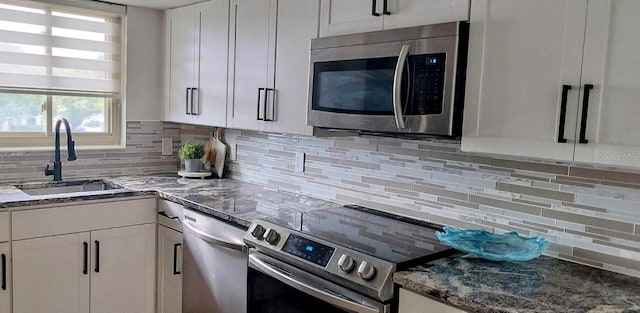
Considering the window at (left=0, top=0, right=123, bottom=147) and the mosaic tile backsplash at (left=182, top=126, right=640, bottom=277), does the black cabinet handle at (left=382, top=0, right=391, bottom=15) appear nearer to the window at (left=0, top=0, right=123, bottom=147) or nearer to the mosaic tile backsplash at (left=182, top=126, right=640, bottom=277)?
the mosaic tile backsplash at (left=182, top=126, right=640, bottom=277)

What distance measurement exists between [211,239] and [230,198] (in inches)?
13.4

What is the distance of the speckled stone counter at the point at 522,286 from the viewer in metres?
1.36

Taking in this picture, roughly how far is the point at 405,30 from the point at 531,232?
0.89m

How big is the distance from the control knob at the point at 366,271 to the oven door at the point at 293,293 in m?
0.07

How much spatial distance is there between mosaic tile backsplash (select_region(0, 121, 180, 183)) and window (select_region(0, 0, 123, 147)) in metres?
0.10

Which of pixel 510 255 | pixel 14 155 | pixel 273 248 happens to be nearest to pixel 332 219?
Answer: pixel 273 248

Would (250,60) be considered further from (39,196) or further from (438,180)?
(39,196)

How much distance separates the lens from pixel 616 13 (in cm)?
137

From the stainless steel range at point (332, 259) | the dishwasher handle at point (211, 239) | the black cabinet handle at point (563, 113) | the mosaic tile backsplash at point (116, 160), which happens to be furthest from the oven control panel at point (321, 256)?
the mosaic tile backsplash at point (116, 160)

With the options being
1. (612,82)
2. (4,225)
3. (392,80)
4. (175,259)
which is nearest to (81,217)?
(4,225)

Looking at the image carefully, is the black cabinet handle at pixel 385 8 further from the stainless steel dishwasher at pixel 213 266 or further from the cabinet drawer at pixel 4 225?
the cabinet drawer at pixel 4 225

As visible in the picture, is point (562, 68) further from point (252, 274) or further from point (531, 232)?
point (252, 274)

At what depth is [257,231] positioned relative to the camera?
204 cm

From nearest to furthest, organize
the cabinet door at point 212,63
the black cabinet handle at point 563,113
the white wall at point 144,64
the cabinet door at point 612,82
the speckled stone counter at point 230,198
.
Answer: the cabinet door at point 612,82 < the black cabinet handle at point 563,113 < the speckled stone counter at point 230,198 < the cabinet door at point 212,63 < the white wall at point 144,64
